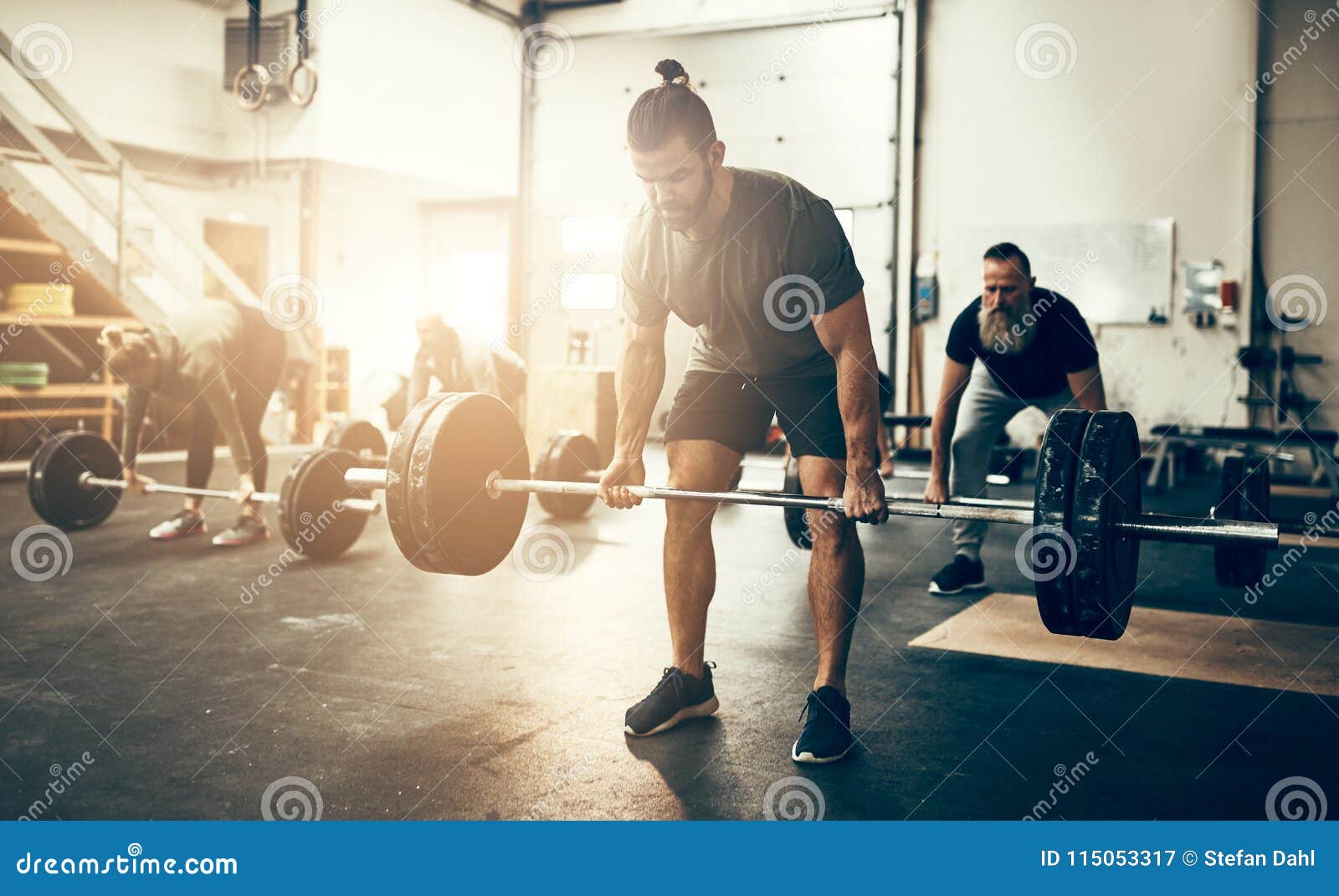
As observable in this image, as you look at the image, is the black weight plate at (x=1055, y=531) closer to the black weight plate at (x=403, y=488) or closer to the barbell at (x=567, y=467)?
the black weight plate at (x=403, y=488)

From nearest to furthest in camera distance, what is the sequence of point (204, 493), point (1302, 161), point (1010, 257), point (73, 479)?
point (1010, 257), point (204, 493), point (73, 479), point (1302, 161)

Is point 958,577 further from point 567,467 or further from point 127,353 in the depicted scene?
point 127,353

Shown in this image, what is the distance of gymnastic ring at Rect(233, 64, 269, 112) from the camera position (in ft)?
25.2

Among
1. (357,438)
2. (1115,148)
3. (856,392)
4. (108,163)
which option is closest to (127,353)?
(357,438)

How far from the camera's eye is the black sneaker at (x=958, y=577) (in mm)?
3445

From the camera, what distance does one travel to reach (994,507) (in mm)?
2041

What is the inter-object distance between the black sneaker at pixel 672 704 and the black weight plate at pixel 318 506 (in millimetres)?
1894

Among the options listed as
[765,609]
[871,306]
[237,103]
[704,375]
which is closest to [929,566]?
[765,609]

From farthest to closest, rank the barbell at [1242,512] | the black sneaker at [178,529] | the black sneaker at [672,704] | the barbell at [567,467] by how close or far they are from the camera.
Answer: the barbell at [567,467] < the black sneaker at [178,529] < the barbell at [1242,512] < the black sneaker at [672,704]

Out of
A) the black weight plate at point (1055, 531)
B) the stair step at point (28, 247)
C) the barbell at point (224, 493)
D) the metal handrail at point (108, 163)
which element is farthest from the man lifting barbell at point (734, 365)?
the stair step at point (28, 247)

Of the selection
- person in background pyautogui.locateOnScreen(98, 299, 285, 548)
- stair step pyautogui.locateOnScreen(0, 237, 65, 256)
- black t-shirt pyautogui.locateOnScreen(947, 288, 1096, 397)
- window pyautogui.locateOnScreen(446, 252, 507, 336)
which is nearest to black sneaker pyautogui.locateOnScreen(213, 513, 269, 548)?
person in background pyautogui.locateOnScreen(98, 299, 285, 548)

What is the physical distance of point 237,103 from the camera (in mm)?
8305

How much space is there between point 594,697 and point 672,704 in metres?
0.28

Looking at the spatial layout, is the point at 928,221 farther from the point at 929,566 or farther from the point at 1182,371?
the point at 929,566
